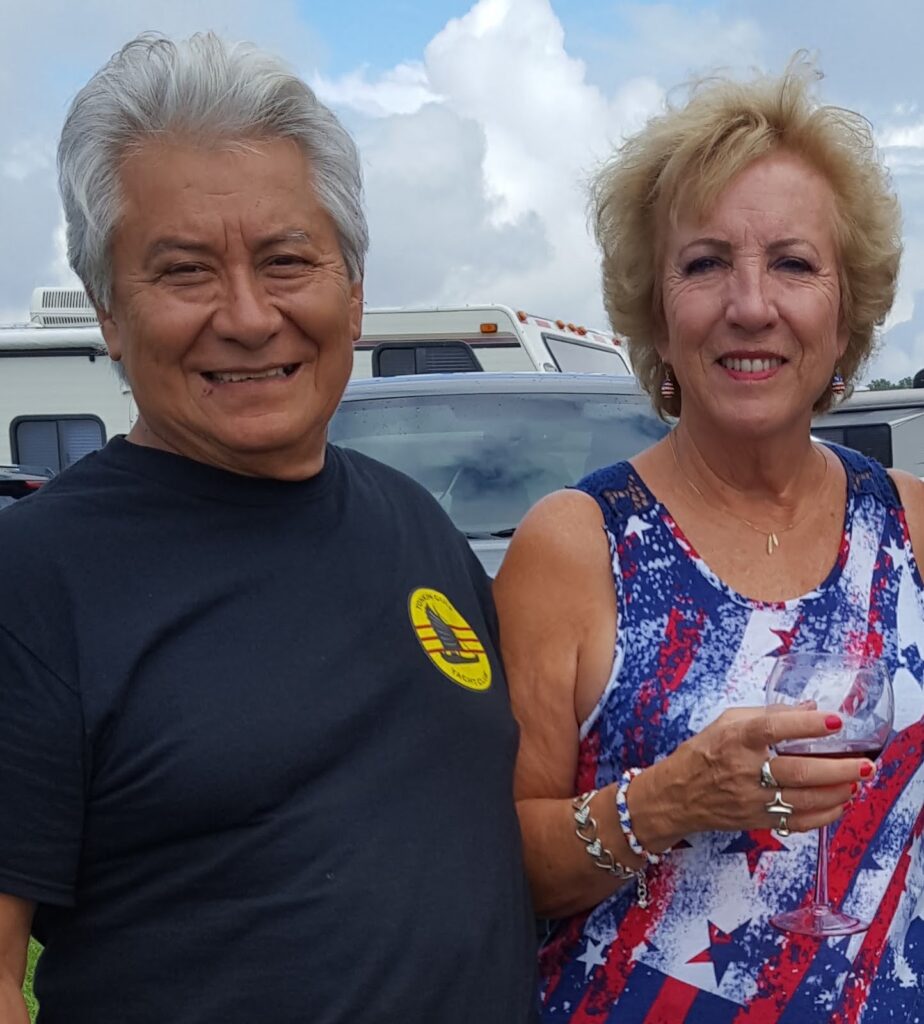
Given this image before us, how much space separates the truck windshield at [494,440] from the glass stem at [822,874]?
248 centimetres

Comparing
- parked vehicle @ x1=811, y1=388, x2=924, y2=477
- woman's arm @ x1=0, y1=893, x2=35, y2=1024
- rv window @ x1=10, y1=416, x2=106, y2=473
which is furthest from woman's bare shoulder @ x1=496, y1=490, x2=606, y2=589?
rv window @ x1=10, y1=416, x2=106, y2=473

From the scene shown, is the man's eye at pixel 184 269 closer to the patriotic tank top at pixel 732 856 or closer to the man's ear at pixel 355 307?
the man's ear at pixel 355 307

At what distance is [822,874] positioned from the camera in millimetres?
1953

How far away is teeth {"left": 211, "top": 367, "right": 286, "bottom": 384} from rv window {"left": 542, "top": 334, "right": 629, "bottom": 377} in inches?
370

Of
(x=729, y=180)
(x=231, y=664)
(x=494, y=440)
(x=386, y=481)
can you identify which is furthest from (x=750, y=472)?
(x=494, y=440)

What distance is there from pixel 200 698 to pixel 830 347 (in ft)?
4.03

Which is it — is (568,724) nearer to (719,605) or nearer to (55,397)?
(719,605)

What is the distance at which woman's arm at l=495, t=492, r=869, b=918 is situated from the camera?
1.87m

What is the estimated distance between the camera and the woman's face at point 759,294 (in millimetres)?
2121

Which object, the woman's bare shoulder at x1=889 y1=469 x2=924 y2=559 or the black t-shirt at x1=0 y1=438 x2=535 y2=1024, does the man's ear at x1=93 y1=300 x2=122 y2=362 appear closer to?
the black t-shirt at x1=0 y1=438 x2=535 y2=1024

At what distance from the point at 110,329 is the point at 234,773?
66 cm

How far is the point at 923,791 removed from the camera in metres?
2.11

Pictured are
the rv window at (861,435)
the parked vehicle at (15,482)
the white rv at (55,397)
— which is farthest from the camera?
the white rv at (55,397)

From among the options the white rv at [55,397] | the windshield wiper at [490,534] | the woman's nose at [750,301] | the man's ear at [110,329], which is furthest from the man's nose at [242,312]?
the white rv at [55,397]
